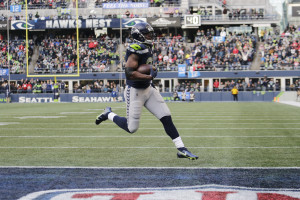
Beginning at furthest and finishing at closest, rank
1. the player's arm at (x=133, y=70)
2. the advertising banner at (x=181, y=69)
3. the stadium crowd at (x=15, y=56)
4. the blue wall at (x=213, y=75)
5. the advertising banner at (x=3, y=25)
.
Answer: the advertising banner at (x=3, y=25) < the stadium crowd at (x=15, y=56) < the blue wall at (x=213, y=75) < the advertising banner at (x=181, y=69) < the player's arm at (x=133, y=70)

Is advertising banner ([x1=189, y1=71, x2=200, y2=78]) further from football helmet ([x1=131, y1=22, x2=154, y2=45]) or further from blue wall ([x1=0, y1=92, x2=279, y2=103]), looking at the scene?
football helmet ([x1=131, y1=22, x2=154, y2=45])

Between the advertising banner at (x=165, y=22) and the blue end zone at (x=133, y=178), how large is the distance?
36162mm

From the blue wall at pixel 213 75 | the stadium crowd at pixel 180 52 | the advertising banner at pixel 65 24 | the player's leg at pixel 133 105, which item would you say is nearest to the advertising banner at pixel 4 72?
the blue wall at pixel 213 75

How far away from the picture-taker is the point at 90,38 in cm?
4203

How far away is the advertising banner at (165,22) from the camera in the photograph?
133 feet

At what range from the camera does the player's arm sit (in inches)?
225

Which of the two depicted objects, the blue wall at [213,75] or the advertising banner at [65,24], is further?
the advertising banner at [65,24]

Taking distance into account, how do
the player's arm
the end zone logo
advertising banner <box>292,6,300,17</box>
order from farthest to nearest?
advertising banner <box>292,6,300,17</box>, the player's arm, the end zone logo

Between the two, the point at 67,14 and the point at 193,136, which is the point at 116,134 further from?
the point at 67,14

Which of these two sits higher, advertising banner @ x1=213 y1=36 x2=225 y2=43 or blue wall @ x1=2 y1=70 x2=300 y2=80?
advertising banner @ x1=213 y1=36 x2=225 y2=43

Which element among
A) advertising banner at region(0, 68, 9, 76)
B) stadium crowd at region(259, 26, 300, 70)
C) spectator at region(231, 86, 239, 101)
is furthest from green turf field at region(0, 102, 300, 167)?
advertising banner at region(0, 68, 9, 76)

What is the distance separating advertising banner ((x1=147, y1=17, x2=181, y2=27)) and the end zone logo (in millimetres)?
37175

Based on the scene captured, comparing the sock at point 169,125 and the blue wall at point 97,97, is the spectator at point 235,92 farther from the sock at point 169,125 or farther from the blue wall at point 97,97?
the sock at point 169,125

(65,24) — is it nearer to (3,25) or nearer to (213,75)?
(3,25)
